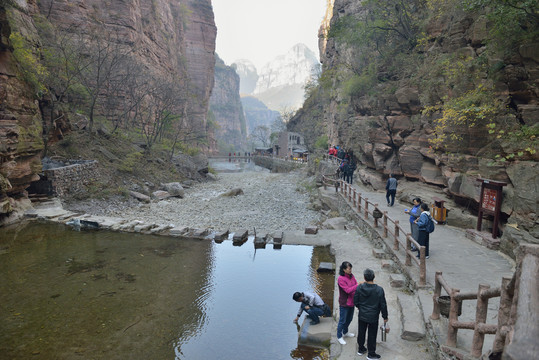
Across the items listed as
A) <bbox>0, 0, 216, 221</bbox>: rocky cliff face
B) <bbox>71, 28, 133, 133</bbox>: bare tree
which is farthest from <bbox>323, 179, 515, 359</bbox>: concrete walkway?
<bbox>71, 28, 133, 133</bbox>: bare tree

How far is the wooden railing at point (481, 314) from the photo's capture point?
284 centimetres

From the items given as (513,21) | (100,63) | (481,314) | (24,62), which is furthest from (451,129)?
(100,63)

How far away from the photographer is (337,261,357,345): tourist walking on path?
577cm

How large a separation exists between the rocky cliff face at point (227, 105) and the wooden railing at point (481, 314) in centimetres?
15406

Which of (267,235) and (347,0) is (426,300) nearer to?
(267,235)

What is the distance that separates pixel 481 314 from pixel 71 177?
2122cm

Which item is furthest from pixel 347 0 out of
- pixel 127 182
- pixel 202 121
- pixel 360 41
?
pixel 202 121

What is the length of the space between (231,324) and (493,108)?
10.0 meters

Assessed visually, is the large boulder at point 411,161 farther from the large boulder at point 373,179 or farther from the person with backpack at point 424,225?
the person with backpack at point 424,225

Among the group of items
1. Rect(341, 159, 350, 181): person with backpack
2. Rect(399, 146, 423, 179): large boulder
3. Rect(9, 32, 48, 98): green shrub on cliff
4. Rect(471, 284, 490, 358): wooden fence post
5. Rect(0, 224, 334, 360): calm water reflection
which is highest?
Rect(9, 32, 48, 98): green shrub on cliff

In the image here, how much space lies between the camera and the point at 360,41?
2531 cm

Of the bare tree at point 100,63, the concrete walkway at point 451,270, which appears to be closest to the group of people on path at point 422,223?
the concrete walkway at point 451,270

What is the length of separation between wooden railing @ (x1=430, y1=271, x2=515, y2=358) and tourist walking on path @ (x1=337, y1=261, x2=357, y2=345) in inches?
56.1

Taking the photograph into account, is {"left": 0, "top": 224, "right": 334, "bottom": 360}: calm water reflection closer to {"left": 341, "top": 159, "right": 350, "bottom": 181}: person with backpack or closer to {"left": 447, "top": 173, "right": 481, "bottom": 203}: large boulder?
{"left": 447, "top": 173, "right": 481, "bottom": 203}: large boulder
